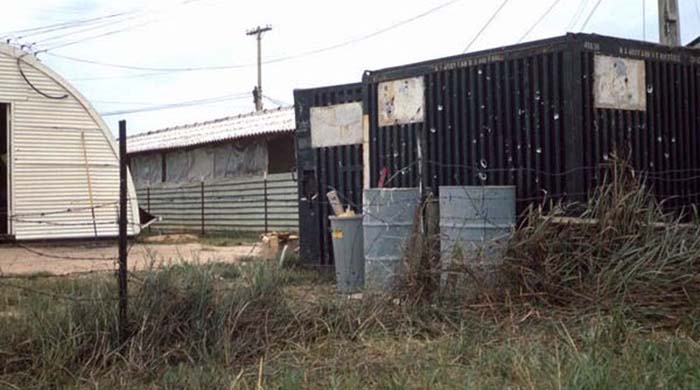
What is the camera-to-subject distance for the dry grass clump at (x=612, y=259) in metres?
6.30

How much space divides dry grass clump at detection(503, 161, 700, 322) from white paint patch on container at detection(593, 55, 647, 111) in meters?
1.45

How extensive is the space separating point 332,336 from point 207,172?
20451 mm

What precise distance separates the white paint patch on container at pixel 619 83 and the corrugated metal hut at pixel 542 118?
0.03 feet

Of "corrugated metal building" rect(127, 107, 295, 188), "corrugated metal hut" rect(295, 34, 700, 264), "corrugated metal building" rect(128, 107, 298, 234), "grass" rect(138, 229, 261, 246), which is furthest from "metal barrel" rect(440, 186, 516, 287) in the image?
"corrugated metal building" rect(127, 107, 295, 188)

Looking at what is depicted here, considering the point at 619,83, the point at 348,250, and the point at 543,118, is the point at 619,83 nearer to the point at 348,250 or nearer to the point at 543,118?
the point at 543,118

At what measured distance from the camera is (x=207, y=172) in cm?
2591

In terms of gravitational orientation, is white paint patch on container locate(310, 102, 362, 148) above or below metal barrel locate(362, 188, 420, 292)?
above

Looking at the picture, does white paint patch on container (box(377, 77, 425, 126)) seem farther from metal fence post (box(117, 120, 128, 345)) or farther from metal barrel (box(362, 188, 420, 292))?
metal fence post (box(117, 120, 128, 345))

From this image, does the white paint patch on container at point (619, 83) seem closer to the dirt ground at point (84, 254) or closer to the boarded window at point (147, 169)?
the dirt ground at point (84, 254)

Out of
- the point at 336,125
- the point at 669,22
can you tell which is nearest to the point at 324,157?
the point at 336,125

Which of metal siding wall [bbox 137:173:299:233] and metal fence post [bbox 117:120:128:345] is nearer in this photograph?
metal fence post [bbox 117:120:128:345]

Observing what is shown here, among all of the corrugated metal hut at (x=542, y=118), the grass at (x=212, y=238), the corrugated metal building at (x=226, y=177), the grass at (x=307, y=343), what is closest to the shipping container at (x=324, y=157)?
the corrugated metal hut at (x=542, y=118)

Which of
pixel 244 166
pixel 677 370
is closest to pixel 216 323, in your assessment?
pixel 677 370

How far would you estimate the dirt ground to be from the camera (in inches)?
504
